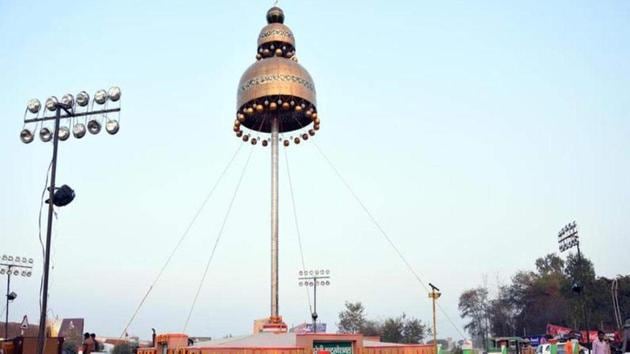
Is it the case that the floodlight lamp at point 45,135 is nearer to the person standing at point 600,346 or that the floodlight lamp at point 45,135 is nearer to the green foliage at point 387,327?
the person standing at point 600,346

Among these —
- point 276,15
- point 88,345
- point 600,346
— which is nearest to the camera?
point 600,346

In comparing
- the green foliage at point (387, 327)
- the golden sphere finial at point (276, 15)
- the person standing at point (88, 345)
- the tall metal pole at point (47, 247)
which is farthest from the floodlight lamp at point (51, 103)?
the green foliage at point (387, 327)

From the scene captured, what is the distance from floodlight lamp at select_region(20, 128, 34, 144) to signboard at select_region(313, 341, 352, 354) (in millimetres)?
11497

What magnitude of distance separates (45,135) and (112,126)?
2.13 m

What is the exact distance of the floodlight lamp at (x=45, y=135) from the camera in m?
17.7

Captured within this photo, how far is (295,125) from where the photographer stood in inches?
1252

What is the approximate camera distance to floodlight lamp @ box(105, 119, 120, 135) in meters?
17.6

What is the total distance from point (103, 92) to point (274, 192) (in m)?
11.9

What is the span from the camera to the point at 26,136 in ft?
59.3

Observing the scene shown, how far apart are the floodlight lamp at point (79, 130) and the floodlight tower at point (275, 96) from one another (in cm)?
1171

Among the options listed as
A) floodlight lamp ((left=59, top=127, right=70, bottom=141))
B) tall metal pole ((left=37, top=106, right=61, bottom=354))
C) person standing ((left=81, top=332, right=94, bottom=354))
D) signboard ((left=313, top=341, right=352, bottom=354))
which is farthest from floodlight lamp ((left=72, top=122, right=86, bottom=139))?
signboard ((left=313, top=341, right=352, bottom=354))

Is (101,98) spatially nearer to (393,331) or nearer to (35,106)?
(35,106)

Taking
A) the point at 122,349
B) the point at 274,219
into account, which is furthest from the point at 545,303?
the point at 274,219

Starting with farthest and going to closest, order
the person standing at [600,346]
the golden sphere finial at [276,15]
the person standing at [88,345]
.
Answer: the golden sphere finial at [276,15]
the person standing at [88,345]
the person standing at [600,346]
